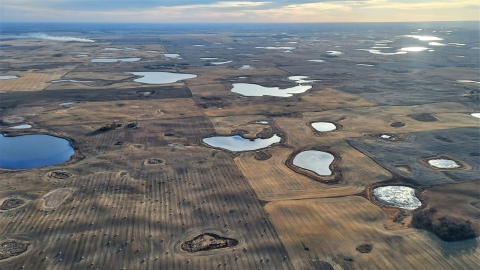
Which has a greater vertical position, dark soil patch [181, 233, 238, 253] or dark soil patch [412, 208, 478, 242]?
dark soil patch [181, 233, 238, 253]

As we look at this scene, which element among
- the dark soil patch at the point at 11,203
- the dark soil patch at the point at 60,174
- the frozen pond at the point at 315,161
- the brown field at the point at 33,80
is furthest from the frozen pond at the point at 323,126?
the brown field at the point at 33,80

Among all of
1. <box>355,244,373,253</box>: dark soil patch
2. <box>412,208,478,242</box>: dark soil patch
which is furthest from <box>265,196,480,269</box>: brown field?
<box>412,208,478,242</box>: dark soil patch

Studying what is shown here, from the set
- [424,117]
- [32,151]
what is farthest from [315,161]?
[32,151]

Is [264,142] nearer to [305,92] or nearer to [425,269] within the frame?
[425,269]

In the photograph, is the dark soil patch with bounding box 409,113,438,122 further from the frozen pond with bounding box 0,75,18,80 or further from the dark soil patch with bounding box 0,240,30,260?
the frozen pond with bounding box 0,75,18,80

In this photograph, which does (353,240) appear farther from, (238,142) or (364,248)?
(238,142)
